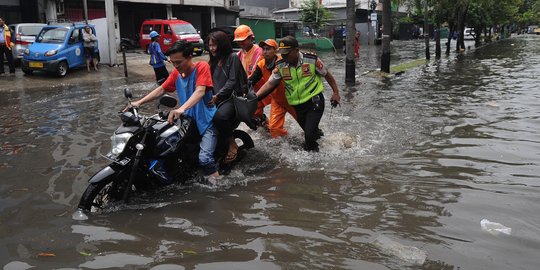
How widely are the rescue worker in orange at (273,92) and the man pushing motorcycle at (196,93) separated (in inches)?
62.5

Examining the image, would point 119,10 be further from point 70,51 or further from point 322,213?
point 322,213

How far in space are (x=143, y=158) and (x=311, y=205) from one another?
1.70 metres

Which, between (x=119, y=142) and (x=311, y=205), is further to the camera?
(x=311, y=205)

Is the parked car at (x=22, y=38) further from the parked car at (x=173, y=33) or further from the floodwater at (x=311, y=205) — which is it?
the floodwater at (x=311, y=205)

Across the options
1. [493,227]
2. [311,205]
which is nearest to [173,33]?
[311,205]

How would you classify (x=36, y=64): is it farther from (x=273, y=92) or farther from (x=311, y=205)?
(x=311, y=205)

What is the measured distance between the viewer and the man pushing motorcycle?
471 centimetres

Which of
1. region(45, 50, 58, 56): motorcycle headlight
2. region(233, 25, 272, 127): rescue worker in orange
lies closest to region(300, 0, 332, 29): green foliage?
region(45, 50, 58, 56): motorcycle headlight

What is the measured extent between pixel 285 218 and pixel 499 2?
126 ft

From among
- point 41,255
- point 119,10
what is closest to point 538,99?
point 41,255

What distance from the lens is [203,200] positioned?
4.85 m

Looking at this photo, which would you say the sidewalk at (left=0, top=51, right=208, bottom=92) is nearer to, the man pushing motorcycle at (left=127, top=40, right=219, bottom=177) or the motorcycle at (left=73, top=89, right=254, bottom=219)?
the man pushing motorcycle at (left=127, top=40, right=219, bottom=177)

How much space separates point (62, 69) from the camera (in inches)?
636

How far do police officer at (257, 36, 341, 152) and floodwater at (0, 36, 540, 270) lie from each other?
0.57 metres
